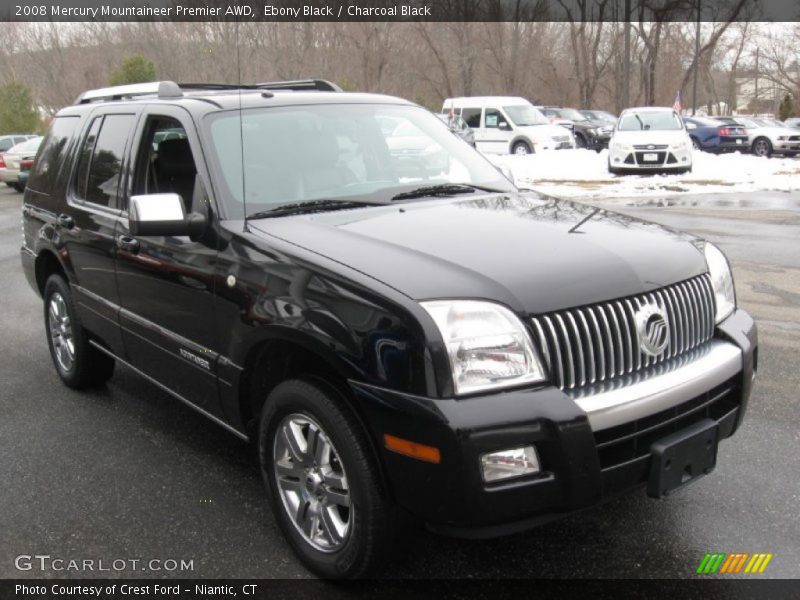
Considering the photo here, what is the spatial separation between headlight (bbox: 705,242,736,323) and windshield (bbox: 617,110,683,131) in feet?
60.3

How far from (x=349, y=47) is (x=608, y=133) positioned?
17.7 m

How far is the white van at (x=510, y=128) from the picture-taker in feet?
87.0

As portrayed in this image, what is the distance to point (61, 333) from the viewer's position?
5.39 m

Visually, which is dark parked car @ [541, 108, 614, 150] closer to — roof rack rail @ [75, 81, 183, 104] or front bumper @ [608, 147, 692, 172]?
front bumper @ [608, 147, 692, 172]

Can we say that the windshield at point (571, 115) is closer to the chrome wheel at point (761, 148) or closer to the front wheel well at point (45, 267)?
the chrome wheel at point (761, 148)

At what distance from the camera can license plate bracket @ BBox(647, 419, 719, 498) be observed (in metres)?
2.71

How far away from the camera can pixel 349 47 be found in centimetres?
4391

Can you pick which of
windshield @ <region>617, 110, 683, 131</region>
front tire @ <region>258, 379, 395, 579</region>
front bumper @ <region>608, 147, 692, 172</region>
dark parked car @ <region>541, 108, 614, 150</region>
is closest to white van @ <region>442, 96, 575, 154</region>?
dark parked car @ <region>541, 108, 614, 150</region>

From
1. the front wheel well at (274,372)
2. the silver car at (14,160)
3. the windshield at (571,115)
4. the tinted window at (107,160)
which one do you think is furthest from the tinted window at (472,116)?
the front wheel well at (274,372)

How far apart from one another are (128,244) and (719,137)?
1135 inches

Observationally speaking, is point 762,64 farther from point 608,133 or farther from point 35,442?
point 35,442

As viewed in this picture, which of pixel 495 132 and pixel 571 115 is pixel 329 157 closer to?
pixel 495 132

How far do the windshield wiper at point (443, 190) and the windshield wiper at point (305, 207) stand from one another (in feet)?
0.75

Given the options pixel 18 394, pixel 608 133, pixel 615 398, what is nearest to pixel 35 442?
pixel 18 394
